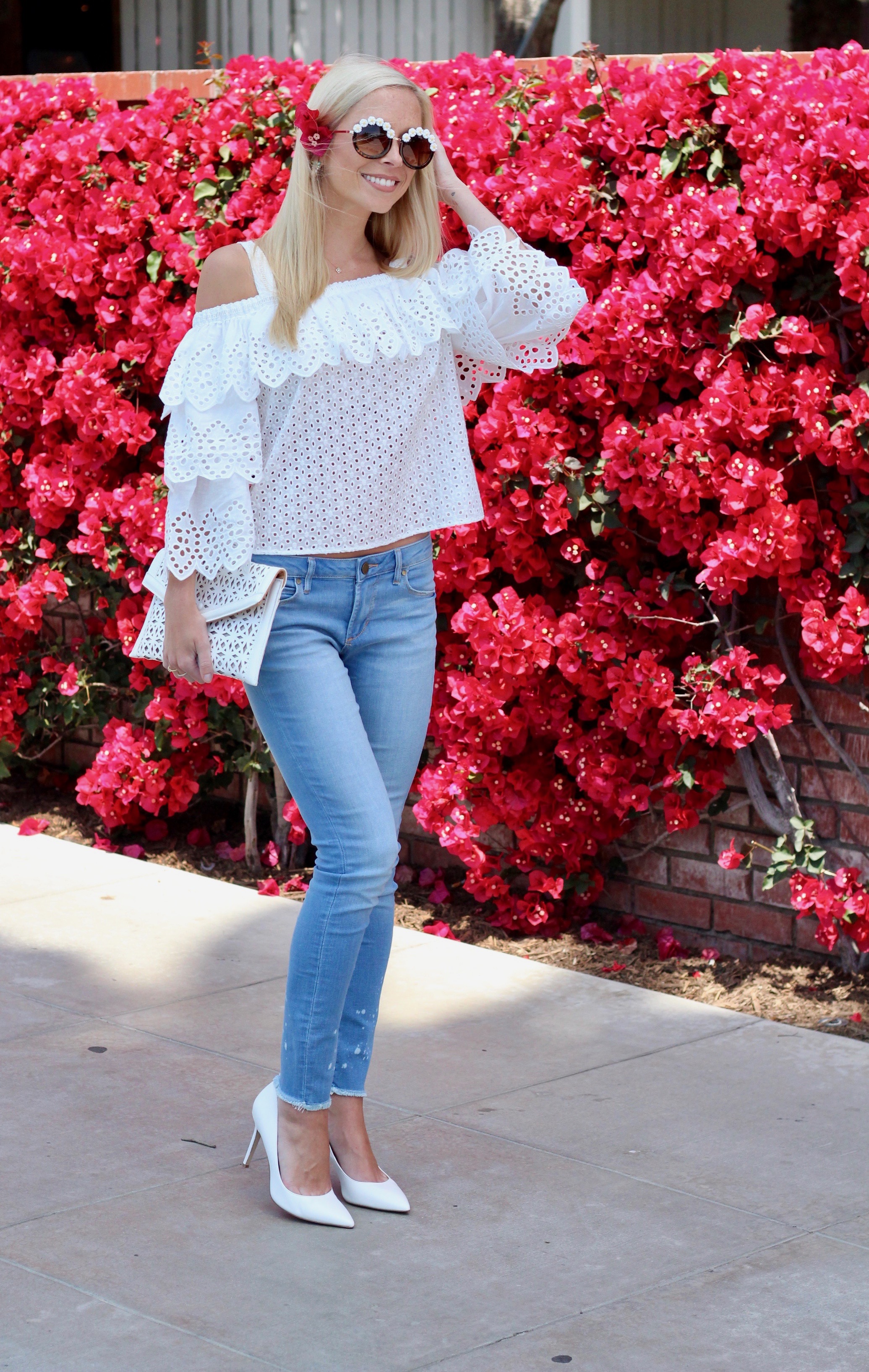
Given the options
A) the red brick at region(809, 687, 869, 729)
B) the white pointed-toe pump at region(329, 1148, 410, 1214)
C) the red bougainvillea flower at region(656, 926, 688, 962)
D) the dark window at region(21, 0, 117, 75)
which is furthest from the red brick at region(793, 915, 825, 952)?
the dark window at region(21, 0, 117, 75)

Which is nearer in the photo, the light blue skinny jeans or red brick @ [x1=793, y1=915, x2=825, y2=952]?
the light blue skinny jeans

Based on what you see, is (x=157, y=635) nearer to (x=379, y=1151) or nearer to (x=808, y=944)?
(x=379, y=1151)

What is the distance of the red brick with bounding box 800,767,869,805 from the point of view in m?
4.39

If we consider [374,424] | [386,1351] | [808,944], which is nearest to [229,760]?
[808,944]

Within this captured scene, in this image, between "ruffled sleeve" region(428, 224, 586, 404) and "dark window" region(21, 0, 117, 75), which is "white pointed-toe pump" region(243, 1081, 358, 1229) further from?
"dark window" region(21, 0, 117, 75)

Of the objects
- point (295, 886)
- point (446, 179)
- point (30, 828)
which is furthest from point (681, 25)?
point (446, 179)

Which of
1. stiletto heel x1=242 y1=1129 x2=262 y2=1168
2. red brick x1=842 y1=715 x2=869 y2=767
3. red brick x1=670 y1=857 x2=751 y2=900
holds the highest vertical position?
red brick x1=842 y1=715 x2=869 y2=767

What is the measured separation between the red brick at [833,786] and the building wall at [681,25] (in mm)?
6639

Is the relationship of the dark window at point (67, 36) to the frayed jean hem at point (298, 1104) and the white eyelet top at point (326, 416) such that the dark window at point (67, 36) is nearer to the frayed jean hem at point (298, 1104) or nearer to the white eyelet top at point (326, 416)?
the white eyelet top at point (326, 416)

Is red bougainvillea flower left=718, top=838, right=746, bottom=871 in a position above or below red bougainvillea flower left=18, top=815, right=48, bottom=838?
above

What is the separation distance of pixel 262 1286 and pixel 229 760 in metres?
2.82

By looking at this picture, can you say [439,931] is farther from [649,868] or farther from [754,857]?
[754,857]

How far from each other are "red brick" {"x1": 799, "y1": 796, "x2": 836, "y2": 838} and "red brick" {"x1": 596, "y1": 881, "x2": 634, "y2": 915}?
1.97ft

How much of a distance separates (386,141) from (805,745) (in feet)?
6.69
